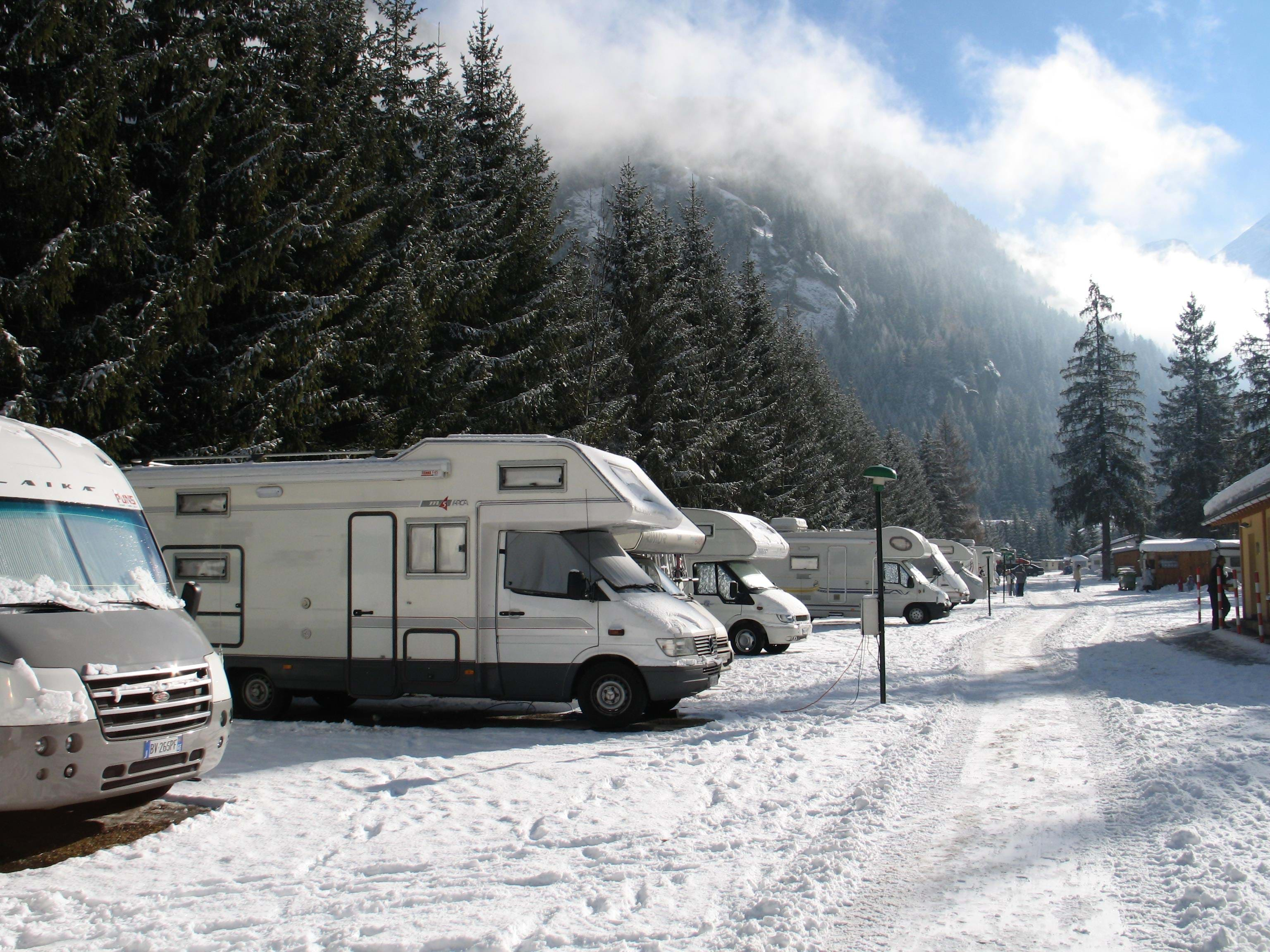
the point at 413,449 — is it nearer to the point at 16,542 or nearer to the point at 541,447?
the point at 541,447

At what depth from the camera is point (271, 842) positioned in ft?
20.4

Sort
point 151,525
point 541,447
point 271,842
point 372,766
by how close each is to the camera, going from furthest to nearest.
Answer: point 151,525, point 541,447, point 372,766, point 271,842

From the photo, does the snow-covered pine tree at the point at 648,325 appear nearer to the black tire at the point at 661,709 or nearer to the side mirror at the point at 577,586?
the black tire at the point at 661,709

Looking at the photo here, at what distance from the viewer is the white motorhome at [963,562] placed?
147ft

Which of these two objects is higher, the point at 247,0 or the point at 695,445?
the point at 247,0

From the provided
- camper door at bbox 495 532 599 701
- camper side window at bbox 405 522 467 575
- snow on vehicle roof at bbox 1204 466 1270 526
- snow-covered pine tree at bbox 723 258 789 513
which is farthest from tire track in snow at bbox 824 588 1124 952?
snow-covered pine tree at bbox 723 258 789 513

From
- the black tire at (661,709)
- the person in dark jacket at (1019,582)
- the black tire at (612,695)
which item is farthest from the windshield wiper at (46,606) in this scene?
the person in dark jacket at (1019,582)

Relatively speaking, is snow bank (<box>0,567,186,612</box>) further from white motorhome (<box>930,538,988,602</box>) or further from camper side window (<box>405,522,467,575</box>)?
white motorhome (<box>930,538,988,602</box>)

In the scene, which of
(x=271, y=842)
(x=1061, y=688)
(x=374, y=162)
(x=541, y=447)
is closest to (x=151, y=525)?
(x=541, y=447)

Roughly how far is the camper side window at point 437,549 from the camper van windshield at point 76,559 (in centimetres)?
382

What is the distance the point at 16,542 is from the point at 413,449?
5.24m

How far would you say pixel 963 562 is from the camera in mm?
46281

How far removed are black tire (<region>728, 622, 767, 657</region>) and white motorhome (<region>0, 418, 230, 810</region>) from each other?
13.5 m

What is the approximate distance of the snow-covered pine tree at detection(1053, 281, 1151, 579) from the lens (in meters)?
64.8
